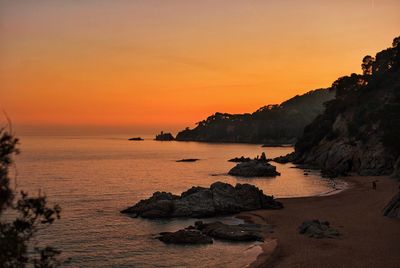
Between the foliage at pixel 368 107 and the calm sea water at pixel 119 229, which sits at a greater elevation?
the foliage at pixel 368 107

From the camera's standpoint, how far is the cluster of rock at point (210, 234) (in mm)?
39812

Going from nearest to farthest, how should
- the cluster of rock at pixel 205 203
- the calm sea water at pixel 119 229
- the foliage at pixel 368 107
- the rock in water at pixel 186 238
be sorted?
the calm sea water at pixel 119 229, the rock in water at pixel 186 238, the cluster of rock at pixel 205 203, the foliage at pixel 368 107

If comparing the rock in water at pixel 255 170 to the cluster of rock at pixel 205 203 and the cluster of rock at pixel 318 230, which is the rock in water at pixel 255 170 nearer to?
the cluster of rock at pixel 205 203

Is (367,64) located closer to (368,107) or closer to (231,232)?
(368,107)

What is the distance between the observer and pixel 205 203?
53.8m

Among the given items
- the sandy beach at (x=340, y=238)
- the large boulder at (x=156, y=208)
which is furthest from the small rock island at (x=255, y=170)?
the large boulder at (x=156, y=208)

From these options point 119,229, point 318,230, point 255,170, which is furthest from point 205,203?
point 255,170

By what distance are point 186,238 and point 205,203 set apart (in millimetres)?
14131

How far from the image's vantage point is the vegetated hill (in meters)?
97.0

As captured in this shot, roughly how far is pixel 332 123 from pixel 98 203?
85.1m

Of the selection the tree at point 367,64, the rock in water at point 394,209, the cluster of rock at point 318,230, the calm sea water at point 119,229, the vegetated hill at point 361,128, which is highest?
the tree at point 367,64

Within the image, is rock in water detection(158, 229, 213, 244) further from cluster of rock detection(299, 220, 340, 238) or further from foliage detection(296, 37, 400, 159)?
foliage detection(296, 37, 400, 159)

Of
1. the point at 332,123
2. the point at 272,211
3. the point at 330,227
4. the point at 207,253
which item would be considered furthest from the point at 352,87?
the point at 207,253

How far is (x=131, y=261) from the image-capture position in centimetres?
3512
